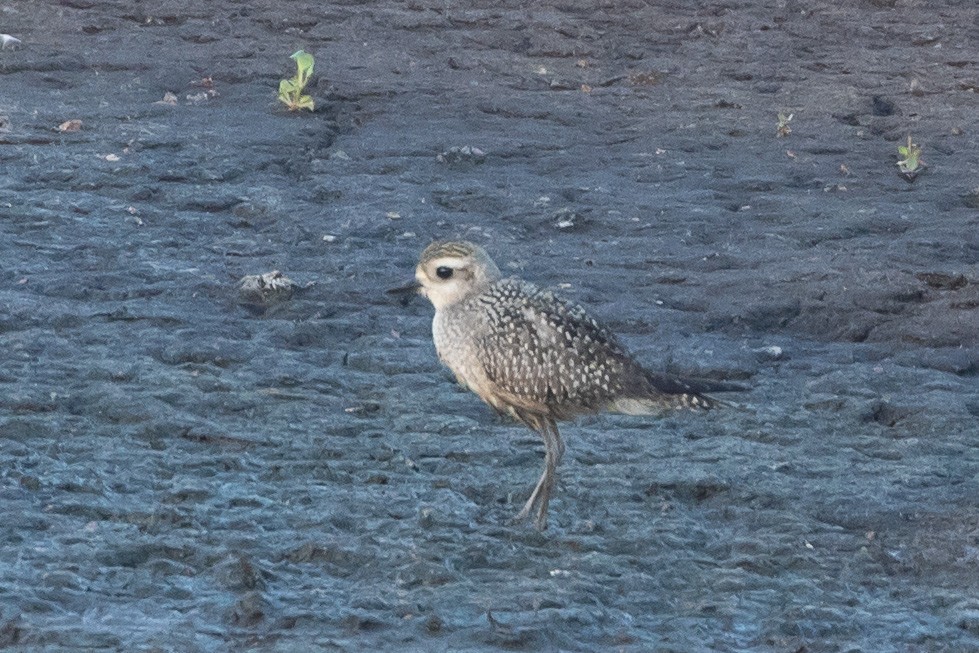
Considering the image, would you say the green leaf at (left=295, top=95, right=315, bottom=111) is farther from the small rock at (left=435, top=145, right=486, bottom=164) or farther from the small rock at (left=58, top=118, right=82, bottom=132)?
the small rock at (left=58, top=118, right=82, bottom=132)

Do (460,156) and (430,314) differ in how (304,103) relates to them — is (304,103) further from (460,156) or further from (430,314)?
(430,314)

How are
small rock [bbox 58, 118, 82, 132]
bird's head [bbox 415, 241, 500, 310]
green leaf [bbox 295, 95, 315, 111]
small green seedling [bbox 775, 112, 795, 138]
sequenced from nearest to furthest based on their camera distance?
bird's head [bbox 415, 241, 500, 310] < small rock [bbox 58, 118, 82, 132] < small green seedling [bbox 775, 112, 795, 138] < green leaf [bbox 295, 95, 315, 111]

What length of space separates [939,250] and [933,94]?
3036 mm

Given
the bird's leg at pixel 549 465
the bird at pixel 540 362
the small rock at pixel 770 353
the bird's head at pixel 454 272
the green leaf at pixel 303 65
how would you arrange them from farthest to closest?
the green leaf at pixel 303 65, the small rock at pixel 770 353, the bird's head at pixel 454 272, the bird at pixel 540 362, the bird's leg at pixel 549 465

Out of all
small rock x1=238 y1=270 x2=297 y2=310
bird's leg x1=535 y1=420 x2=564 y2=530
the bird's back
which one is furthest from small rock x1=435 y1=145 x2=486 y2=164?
bird's leg x1=535 y1=420 x2=564 y2=530

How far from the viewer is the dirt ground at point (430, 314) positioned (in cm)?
625

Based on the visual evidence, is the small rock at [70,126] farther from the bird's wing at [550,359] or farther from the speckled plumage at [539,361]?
the bird's wing at [550,359]

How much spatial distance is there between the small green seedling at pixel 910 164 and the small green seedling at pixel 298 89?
13.2 feet

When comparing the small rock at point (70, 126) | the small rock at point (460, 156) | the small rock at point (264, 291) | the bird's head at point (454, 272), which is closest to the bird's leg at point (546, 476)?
the bird's head at point (454, 272)

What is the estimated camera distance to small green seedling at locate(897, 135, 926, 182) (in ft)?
35.9

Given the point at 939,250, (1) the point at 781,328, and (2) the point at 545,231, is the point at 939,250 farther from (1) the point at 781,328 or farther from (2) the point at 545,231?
(2) the point at 545,231

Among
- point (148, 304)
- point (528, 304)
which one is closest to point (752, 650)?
point (528, 304)

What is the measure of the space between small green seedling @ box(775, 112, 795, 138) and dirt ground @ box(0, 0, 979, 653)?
0.11 metres

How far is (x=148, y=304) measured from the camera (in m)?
8.96
